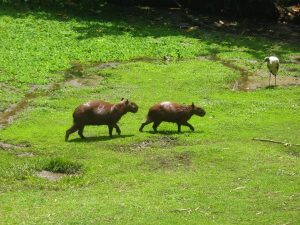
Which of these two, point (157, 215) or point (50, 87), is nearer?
point (157, 215)

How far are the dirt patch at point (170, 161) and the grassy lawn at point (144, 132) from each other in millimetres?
27

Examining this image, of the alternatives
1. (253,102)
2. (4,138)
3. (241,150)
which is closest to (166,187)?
(241,150)

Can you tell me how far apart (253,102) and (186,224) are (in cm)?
1186

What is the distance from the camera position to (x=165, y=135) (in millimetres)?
19750

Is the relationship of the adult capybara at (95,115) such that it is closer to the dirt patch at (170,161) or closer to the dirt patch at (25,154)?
the dirt patch at (25,154)

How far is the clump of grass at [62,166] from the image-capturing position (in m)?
16.5

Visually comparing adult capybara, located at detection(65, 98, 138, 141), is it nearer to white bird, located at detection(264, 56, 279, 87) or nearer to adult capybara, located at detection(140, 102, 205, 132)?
adult capybara, located at detection(140, 102, 205, 132)

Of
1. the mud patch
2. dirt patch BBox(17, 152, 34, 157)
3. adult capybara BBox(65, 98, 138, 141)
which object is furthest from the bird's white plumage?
dirt patch BBox(17, 152, 34, 157)

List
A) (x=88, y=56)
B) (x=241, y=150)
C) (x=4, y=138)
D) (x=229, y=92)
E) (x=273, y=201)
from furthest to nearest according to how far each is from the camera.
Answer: (x=88, y=56)
(x=229, y=92)
(x=4, y=138)
(x=241, y=150)
(x=273, y=201)

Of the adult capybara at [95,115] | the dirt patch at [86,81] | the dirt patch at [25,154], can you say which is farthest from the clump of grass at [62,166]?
the dirt patch at [86,81]

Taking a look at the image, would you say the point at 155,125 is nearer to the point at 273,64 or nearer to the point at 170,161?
the point at 170,161

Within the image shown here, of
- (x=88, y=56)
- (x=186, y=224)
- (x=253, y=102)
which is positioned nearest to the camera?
(x=186, y=224)

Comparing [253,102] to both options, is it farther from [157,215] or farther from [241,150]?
[157,215]

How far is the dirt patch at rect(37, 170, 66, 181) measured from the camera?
16.0 metres
